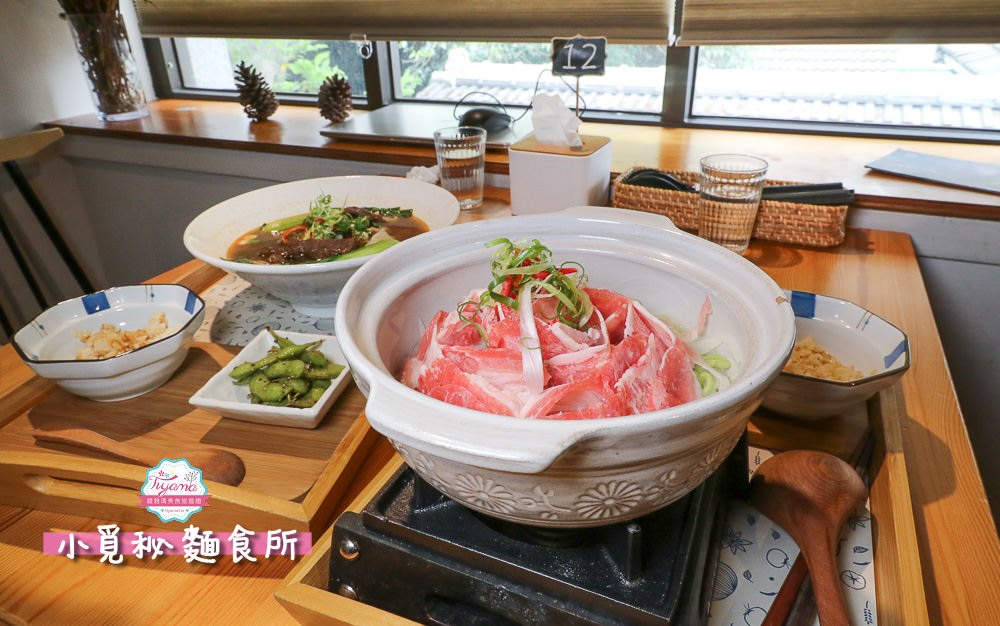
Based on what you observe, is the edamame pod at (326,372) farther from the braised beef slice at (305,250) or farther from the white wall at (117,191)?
the white wall at (117,191)

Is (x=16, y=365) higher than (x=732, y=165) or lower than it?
lower

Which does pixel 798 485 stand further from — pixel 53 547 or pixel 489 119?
pixel 489 119

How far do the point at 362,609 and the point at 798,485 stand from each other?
57 cm

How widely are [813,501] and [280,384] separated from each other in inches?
33.3

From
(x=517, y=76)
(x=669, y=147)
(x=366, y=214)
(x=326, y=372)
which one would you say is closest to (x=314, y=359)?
(x=326, y=372)

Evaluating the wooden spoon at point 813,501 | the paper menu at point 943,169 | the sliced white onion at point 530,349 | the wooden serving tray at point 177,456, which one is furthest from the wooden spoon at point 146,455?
the paper menu at point 943,169

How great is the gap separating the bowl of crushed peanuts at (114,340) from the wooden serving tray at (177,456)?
47 millimetres

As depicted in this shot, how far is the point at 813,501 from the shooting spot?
2.56ft

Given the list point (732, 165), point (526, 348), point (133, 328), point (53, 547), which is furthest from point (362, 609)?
point (732, 165)

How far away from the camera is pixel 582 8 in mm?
2432

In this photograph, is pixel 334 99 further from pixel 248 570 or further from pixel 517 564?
pixel 517 564

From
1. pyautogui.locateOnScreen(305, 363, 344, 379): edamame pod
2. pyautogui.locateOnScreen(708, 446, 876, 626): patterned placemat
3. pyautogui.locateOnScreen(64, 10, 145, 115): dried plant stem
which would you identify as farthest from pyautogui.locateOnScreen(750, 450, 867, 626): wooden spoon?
pyautogui.locateOnScreen(64, 10, 145, 115): dried plant stem

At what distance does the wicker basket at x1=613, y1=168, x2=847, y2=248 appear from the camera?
64.9 inches

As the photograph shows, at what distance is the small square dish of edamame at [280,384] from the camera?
1.00 meters
